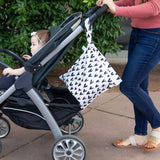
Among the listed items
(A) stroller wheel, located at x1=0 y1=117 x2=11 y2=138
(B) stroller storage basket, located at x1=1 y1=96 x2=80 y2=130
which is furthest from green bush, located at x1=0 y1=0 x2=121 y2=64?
(B) stroller storage basket, located at x1=1 y1=96 x2=80 y2=130

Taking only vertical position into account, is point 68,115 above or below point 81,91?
below

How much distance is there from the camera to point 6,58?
14.1 feet

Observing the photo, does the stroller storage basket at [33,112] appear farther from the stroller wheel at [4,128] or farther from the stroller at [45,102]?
the stroller wheel at [4,128]

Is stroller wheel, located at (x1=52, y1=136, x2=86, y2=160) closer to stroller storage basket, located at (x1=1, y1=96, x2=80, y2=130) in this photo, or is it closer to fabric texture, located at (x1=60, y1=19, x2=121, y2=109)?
stroller storage basket, located at (x1=1, y1=96, x2=80, y2=130)

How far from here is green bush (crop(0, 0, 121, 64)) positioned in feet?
13.9

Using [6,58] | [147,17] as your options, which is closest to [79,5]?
[6,58]

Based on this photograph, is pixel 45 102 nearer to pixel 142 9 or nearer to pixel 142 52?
pixel 142 52

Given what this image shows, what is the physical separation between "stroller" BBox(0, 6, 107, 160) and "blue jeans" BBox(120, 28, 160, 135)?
1.65 feet

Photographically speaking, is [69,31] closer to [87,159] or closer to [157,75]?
[87,159]

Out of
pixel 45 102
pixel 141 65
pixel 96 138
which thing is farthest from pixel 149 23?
pixel 96 138

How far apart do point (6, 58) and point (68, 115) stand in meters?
1.92

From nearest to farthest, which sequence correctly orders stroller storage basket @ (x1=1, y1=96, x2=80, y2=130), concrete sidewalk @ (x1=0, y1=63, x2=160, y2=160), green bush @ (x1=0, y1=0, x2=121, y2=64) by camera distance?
stroller storage basket @ (x1=1, y1=96, x2=80, y2=130)
concrete sidewalk @ (x1=0, y1=63, x2=160, y2=160)
green bush @ (x1=0, y1=0, x2=121, y2=64)

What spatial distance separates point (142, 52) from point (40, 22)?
2.41 metres

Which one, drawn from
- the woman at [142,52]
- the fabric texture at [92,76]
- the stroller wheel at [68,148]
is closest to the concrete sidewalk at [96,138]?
the stroller wheel at [68,148]
